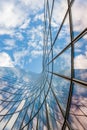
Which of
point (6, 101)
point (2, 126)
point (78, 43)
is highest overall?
point (78, 43)

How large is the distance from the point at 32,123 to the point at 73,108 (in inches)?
334

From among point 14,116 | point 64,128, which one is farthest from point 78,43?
point 14,116

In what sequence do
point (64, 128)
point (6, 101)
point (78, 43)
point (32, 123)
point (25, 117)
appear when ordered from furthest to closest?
point (6, 101) → point (25, 117) → point (32, 123) → point (64, 128) → point (78, 43)

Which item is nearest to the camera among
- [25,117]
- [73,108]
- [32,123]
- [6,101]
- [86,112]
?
[86,112]

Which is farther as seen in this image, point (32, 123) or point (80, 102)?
point (32, 123)

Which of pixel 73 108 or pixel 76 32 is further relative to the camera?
pixel 73 108

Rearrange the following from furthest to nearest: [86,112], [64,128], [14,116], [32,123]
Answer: [14,116] < [32,123] < [64,128] < [86,112]

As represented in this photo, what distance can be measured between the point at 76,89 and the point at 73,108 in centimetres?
82

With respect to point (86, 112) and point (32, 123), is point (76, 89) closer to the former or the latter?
point (86, 112)

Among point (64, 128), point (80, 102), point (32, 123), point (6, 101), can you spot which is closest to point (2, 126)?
point (32, 123)

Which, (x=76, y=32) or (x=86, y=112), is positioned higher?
(x=76, y=32)

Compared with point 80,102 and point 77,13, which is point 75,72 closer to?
point 80,102

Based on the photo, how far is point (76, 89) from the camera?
6402 mm

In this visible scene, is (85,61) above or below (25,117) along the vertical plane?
above
